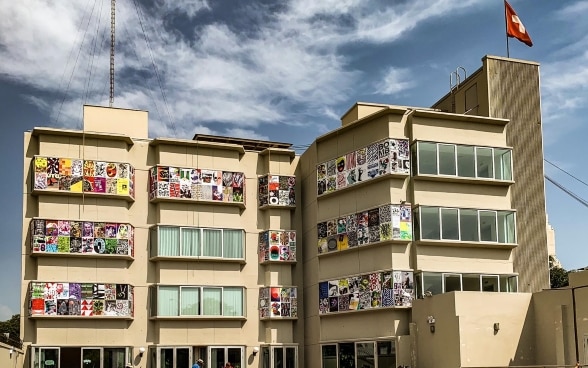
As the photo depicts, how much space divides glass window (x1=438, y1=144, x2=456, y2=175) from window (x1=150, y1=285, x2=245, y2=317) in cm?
1310

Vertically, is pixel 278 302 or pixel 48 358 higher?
pixel 278 302

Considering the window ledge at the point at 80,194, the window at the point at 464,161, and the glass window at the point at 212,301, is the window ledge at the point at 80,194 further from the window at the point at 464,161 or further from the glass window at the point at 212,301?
the window at the point at 464,161

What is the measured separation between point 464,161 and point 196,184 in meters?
14.7

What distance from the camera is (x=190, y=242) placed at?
42.6m

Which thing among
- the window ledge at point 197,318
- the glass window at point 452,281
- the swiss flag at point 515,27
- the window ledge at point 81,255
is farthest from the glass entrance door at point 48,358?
the swiss flag at point 515,27

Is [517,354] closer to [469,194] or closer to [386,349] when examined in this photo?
[386,349]

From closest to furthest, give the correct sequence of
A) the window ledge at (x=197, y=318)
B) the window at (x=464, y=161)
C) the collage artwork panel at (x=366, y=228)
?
the collage artwork panel at (x=366, y=228) < the window at (x=464, y=161) < the window ledge at (x=197, y=318)

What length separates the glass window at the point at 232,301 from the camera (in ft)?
140

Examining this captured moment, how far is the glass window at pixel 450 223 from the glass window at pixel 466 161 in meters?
2.08

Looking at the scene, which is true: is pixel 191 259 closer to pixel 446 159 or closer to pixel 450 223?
pixel 450 223

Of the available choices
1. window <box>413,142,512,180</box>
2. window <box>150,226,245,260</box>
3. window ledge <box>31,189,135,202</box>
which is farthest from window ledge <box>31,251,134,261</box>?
window <box>413,142,512,180</box>

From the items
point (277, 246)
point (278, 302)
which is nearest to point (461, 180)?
point (277, 246)

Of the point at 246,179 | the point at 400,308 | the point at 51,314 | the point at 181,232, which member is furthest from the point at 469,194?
the point at 51,314

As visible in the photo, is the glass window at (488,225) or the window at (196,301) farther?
the window at (196,301)
